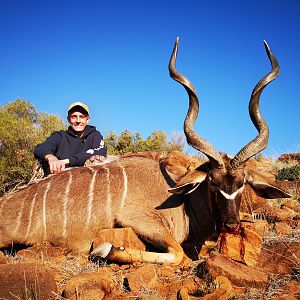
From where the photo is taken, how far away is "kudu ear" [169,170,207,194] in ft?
12.7

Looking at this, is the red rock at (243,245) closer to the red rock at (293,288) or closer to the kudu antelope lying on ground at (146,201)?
the kudu antelope lying on ground at (146,201)

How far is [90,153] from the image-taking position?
5109mm

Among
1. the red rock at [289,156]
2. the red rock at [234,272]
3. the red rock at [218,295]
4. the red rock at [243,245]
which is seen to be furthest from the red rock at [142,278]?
the red rock at [289,156]

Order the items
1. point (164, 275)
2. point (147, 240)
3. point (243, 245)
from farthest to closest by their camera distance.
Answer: point (147, 240) → point (243, 245) → point (164, 275)

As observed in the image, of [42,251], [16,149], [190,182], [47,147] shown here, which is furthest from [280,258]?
[16,149]

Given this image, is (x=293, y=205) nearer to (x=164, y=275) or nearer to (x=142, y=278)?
(x=164, y=275)

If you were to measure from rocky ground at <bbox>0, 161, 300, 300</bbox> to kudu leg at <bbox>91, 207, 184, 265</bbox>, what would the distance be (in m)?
0.09

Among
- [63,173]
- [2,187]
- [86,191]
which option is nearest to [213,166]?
[86,191]

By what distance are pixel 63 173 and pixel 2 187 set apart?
326cm

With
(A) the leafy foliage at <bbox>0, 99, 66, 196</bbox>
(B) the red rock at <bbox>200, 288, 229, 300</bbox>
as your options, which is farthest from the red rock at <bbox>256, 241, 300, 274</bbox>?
(A) the leafy foliage at <bbox>0, 99, 66, 196</bbox>

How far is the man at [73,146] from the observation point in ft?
16.2

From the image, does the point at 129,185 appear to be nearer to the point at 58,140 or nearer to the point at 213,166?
the point at 213,166

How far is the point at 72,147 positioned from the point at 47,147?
0.42 m

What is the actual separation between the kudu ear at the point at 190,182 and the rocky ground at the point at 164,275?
0.62 metres
